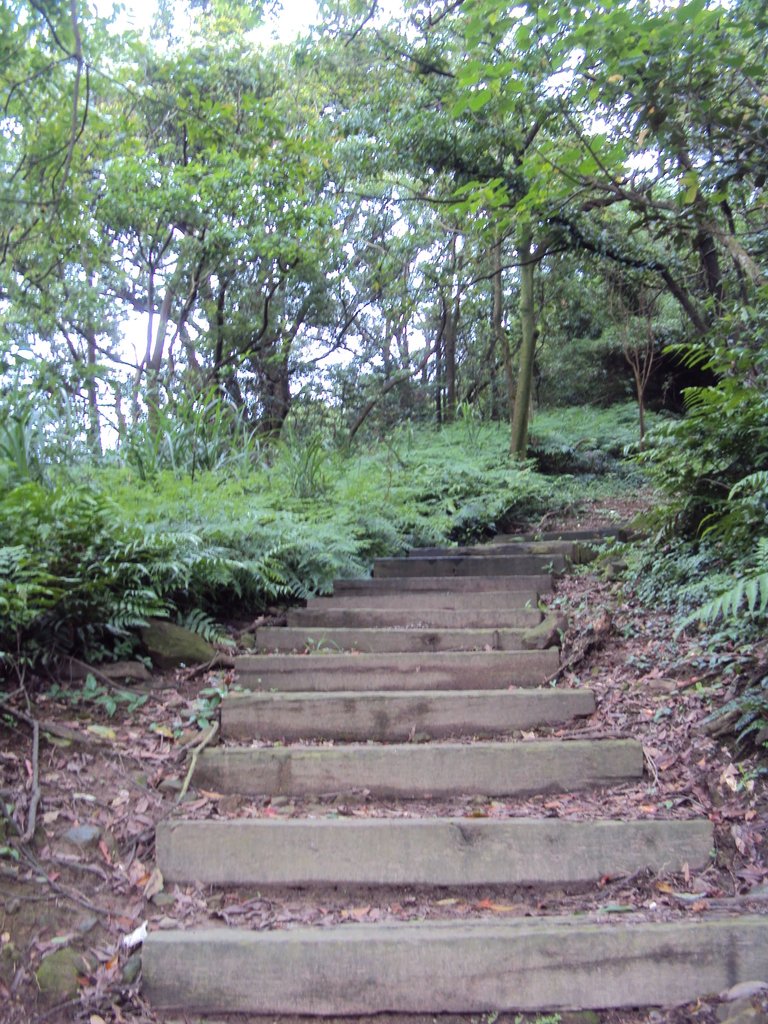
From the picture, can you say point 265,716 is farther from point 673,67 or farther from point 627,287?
point 627,287

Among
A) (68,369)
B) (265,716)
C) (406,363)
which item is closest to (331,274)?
(406,363)

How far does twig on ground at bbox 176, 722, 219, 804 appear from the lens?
9.93 ft

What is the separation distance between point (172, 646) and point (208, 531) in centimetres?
80

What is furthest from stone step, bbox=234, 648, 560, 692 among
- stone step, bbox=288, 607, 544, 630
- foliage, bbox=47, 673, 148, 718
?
stone step, bbox=288, 607, 544, 630

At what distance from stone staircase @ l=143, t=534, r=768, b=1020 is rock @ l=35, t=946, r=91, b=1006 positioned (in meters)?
0.20

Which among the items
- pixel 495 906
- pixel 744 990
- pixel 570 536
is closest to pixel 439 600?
pixel 570 536

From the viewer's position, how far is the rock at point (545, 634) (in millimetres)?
4254

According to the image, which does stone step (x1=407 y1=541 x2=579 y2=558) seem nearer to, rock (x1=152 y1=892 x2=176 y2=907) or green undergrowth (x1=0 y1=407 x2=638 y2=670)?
green undergrowth (x1=0 y1=407 x2=638 y2=670)

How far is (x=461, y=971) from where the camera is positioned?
2252mm

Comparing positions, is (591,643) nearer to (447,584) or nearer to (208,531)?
(447,584)

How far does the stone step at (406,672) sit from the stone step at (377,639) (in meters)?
0.43

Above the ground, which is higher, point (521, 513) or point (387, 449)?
point (387, 449)

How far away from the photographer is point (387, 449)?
968 cm

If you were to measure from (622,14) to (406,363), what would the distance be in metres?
13.1
